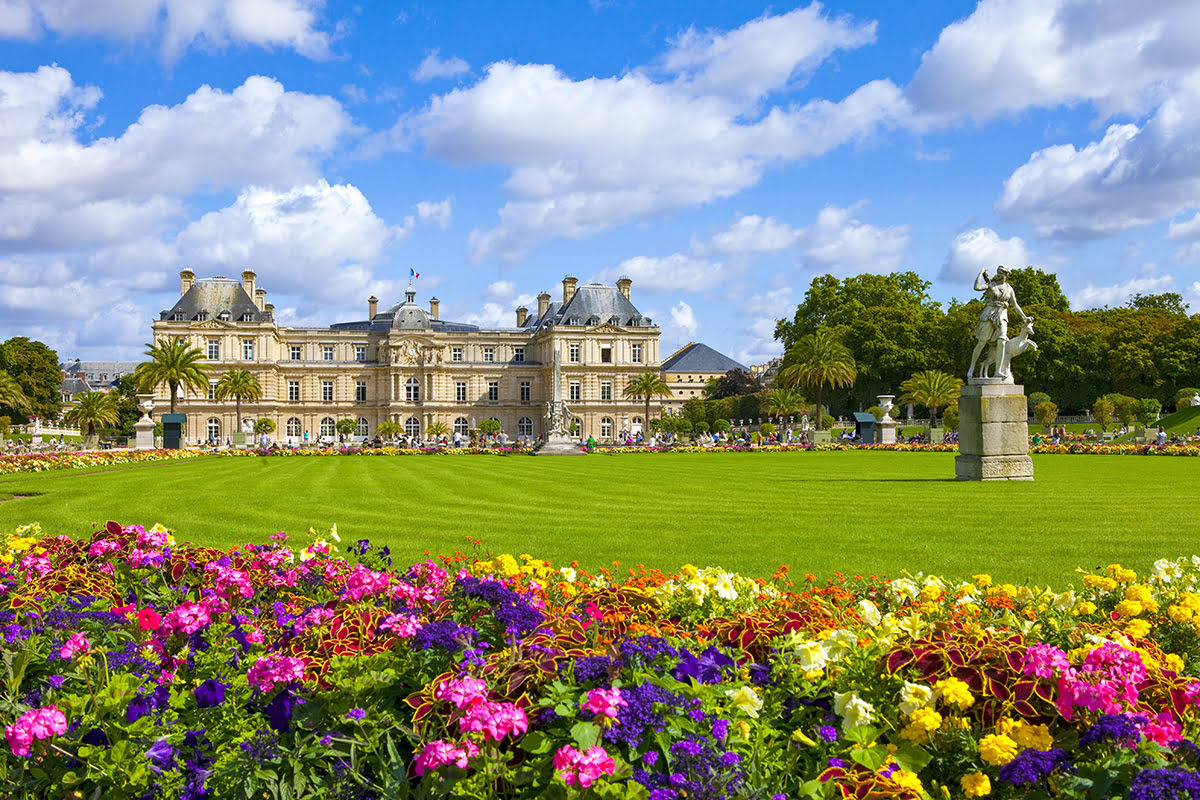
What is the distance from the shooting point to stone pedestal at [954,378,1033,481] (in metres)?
19.4

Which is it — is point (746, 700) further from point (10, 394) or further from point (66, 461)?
point (10, 394)

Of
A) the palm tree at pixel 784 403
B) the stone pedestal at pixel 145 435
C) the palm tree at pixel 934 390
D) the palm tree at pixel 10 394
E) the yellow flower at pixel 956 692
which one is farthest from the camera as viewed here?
the palm tree at pixel 784 403

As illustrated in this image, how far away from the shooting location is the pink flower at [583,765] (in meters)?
2.68

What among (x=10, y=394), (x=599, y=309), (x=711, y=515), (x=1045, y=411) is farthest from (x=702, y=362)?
(x=711, y=515)

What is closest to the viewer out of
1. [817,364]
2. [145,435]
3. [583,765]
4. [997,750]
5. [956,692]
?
[583,765]

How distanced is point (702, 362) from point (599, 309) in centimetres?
4675

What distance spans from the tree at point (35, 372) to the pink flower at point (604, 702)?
77.0m

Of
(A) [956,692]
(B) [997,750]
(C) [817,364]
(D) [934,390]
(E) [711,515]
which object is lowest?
(E) [711,515]

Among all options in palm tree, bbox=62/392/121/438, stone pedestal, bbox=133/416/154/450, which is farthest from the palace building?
stone pedestal, bbox=133/416/154/450

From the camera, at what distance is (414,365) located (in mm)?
89312

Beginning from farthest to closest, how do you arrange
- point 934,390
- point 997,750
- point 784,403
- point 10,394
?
point 784,403, point 934,390, point 10,394, point 997,750

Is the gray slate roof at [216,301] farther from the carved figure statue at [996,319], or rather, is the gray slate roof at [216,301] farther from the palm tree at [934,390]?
the carved figure statue at [996,319]

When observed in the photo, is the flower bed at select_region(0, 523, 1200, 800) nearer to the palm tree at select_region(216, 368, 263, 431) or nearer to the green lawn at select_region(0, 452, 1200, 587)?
the green lawn at select_region(0, 452, 1200, 587)

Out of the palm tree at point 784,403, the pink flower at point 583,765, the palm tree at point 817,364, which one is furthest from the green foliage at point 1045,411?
the pink flower at point 583,765
